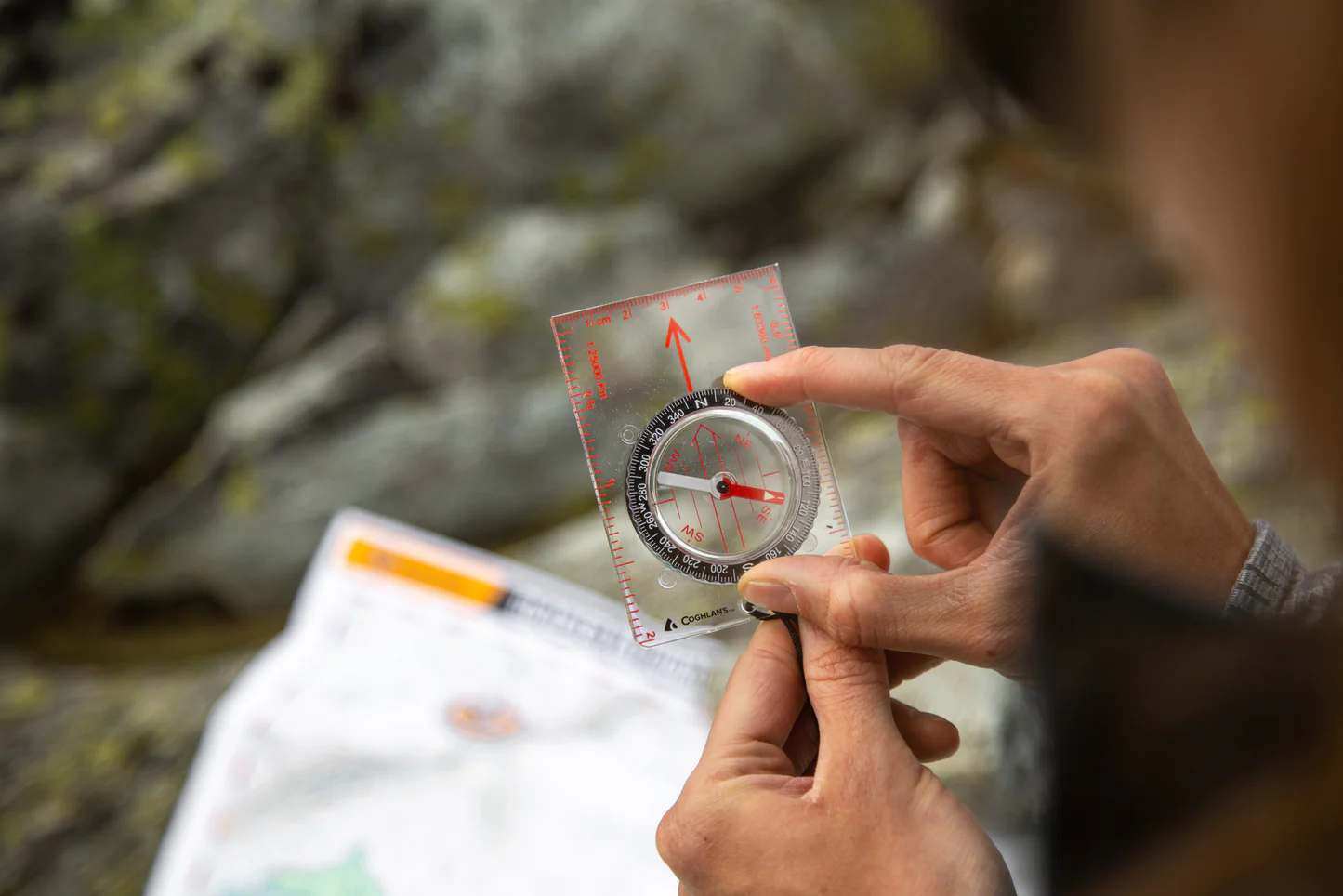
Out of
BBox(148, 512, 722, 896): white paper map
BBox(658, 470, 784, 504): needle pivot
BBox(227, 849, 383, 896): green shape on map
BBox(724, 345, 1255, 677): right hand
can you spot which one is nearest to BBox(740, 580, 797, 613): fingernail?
BBox(724, 345, 1255, 677): right hand

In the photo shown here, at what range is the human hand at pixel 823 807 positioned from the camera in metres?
0.61

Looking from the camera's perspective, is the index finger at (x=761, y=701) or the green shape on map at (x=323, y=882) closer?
the index finger at (x=761, y=701)

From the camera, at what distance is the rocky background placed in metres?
1.56

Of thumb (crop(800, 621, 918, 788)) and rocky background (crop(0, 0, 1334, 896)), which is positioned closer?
thumb (crop(800, 621, 918, 788))

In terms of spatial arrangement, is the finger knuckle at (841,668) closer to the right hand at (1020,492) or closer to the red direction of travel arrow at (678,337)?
the right hand at (1020,492)

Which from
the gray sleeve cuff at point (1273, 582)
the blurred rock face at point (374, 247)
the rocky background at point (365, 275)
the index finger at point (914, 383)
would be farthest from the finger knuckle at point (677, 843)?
the blurred rock face at point (374, 247)

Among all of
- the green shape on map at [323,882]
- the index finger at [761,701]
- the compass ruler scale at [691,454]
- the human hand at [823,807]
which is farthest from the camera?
the green shape on map at [323,882]

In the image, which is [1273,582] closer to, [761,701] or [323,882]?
[761,701]

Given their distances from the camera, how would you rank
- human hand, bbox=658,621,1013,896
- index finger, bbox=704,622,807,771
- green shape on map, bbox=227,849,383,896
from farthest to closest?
1. green shape on map, bbox=227,849,383,896
2. index finger, bbox=704,622,807,771
3. human hand, bbox=658,621,1013,896

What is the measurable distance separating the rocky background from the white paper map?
0.51 ft

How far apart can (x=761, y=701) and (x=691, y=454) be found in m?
0.25

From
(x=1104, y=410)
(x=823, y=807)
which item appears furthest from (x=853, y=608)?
(x=1104, y=410)

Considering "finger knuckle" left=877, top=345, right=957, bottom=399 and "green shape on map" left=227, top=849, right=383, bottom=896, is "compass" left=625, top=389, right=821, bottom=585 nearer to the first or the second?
"finger knuckle" left=877, top=345, right=957, bottom=399

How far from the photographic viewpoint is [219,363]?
1.68 m
